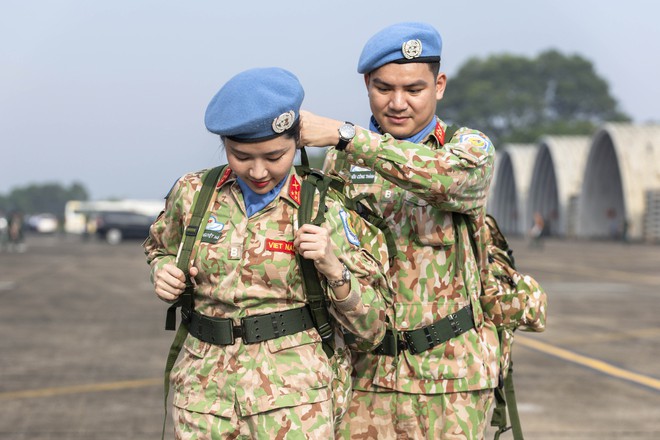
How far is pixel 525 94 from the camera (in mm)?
98562

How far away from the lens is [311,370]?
2812mm

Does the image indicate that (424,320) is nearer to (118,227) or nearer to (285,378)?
(285,378)

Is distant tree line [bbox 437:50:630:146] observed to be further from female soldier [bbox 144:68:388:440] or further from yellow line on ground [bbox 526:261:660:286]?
female soldier [bbox 144:68:388:440]

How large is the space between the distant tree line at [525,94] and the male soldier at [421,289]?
9252 cm

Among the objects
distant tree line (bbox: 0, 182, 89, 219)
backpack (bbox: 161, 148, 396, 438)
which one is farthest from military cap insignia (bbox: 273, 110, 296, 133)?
distant tree line (bbox: 0, 182, 89, 219)

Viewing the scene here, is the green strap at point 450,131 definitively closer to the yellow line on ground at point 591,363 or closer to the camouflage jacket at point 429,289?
the camouflage jacket at point 429,289

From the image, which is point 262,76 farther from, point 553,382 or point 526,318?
point 553,382

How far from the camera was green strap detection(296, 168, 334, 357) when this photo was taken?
2.79 meters

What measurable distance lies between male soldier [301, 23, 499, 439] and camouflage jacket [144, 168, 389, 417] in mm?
350

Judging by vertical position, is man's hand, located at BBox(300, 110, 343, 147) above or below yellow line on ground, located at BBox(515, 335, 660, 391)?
above

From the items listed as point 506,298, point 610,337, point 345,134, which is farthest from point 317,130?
point 610,337

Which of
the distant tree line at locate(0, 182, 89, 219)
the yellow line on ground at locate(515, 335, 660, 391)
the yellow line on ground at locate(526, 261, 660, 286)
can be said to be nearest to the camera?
the yellow line on ground at locate(515, 335, 660, 391)

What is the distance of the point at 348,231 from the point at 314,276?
0.19 metres

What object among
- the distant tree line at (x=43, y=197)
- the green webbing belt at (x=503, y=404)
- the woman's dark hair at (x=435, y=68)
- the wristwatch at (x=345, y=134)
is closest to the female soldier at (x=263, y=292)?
the wristwatch at (x=345, y=134)
